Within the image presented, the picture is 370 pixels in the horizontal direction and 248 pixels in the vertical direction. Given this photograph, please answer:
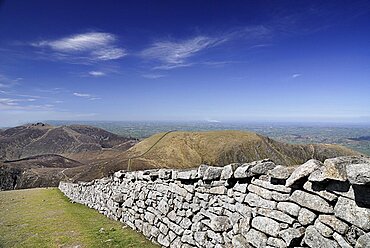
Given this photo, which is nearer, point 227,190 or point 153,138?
point 227,190

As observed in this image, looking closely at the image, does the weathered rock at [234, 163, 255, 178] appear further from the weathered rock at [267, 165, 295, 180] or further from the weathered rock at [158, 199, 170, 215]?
the weathered rock at [158, 199, 170, 215]

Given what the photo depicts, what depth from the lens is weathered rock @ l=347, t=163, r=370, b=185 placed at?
17.4 ft

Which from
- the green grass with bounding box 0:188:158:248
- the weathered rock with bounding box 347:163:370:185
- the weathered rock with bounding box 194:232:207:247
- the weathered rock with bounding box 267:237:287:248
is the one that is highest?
the weathered rock with bounding box 347:163:370:185

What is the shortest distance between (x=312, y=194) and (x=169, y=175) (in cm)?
687

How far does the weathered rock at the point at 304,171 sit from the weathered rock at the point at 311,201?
30 cm

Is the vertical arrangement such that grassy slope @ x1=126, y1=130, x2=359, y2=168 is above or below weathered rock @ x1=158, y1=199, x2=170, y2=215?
below

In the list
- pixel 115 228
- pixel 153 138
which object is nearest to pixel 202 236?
pixel 115 228

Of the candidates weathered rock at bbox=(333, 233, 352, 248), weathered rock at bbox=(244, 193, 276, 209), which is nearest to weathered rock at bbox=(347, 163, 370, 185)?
weathered rock at bbox=(333, 233, 352, 248)

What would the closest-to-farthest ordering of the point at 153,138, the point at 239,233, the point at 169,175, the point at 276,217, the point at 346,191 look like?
the point at 346,191, the point at 276,217, the point at 239,233, the point at 169,175, the point at 153,138

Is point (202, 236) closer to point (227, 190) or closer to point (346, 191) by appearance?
point (227, 190)

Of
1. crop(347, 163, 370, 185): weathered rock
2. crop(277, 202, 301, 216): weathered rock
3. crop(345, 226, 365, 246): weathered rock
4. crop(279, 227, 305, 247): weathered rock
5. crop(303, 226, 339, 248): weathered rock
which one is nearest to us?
crop(347, 163, 370, 185): weathered rock

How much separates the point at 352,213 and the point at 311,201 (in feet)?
3.08

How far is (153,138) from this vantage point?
15138cm

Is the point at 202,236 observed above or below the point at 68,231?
above
